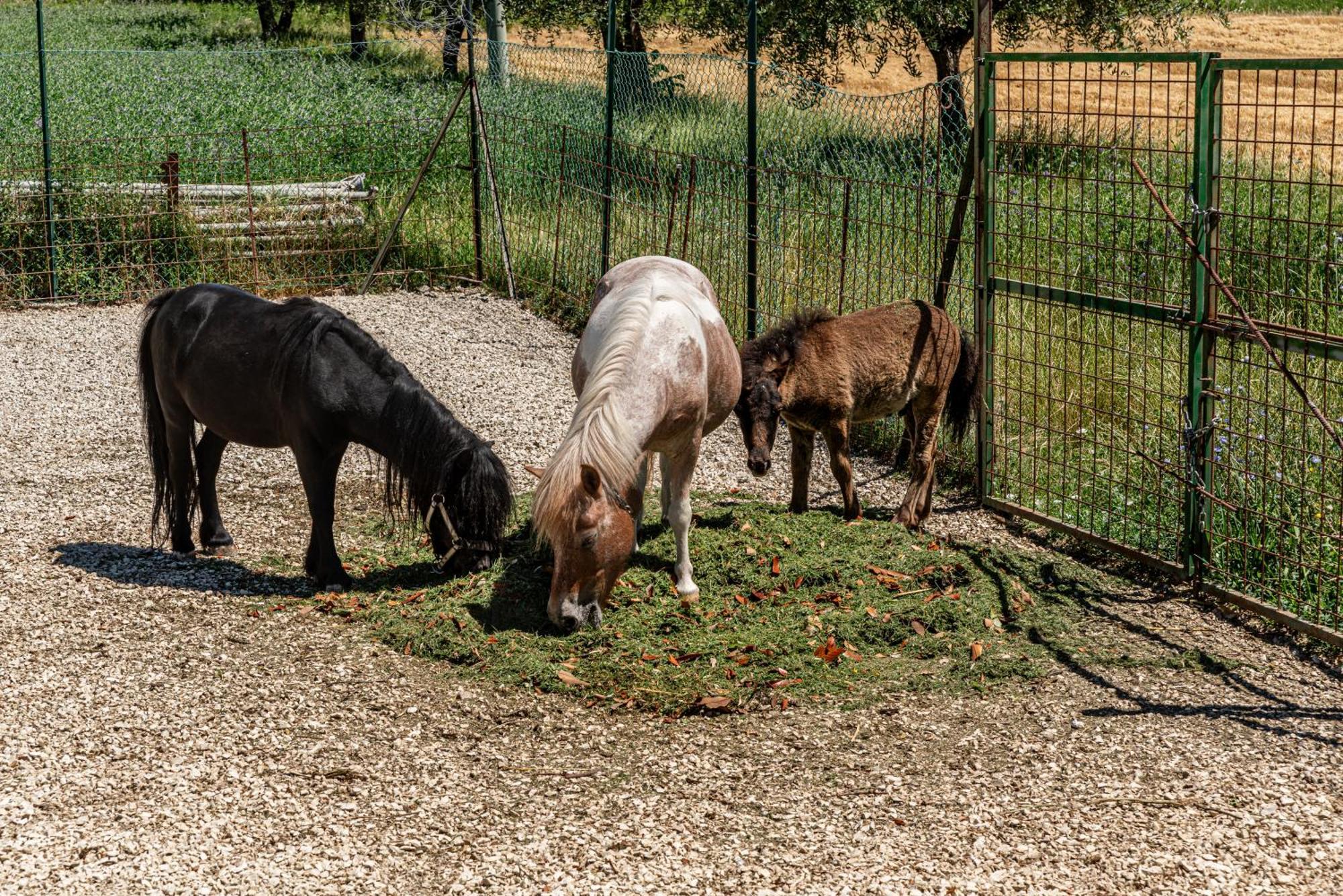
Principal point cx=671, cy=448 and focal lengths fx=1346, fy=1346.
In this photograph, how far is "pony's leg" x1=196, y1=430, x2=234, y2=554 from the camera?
22.5 feet

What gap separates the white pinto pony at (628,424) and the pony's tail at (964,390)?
1.49 metres

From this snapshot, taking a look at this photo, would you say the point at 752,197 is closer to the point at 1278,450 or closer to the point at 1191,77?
the point at 1278,450

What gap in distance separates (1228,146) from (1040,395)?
25.5 feet

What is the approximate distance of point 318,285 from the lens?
13.1 m

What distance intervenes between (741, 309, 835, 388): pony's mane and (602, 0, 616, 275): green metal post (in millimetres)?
4342

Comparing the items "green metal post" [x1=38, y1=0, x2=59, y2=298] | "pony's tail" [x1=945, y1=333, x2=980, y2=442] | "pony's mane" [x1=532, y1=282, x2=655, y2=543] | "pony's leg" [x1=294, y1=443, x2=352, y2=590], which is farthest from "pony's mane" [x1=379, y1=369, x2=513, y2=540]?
"green metal post" [x1=38, y1=0, x2=59, y2=298]

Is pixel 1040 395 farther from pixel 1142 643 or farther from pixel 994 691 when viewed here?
pixel 994 691

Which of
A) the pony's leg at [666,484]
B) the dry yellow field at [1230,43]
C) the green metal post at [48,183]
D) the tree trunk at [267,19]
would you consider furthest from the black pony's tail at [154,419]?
the tree trunk at [267,19]

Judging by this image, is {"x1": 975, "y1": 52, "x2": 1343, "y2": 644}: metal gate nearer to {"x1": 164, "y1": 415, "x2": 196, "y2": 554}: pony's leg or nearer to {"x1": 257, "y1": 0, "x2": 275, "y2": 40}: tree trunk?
{"x1": 164, "y1": 415, "x2": 196, "y2": 554}: pony's leg

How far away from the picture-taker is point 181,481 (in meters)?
6.83

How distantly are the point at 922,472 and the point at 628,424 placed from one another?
2331 millimetres

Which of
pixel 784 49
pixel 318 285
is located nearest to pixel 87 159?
pixel 318 285

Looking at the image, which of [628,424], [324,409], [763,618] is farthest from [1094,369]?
[324,409]

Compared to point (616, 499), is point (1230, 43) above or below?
above
